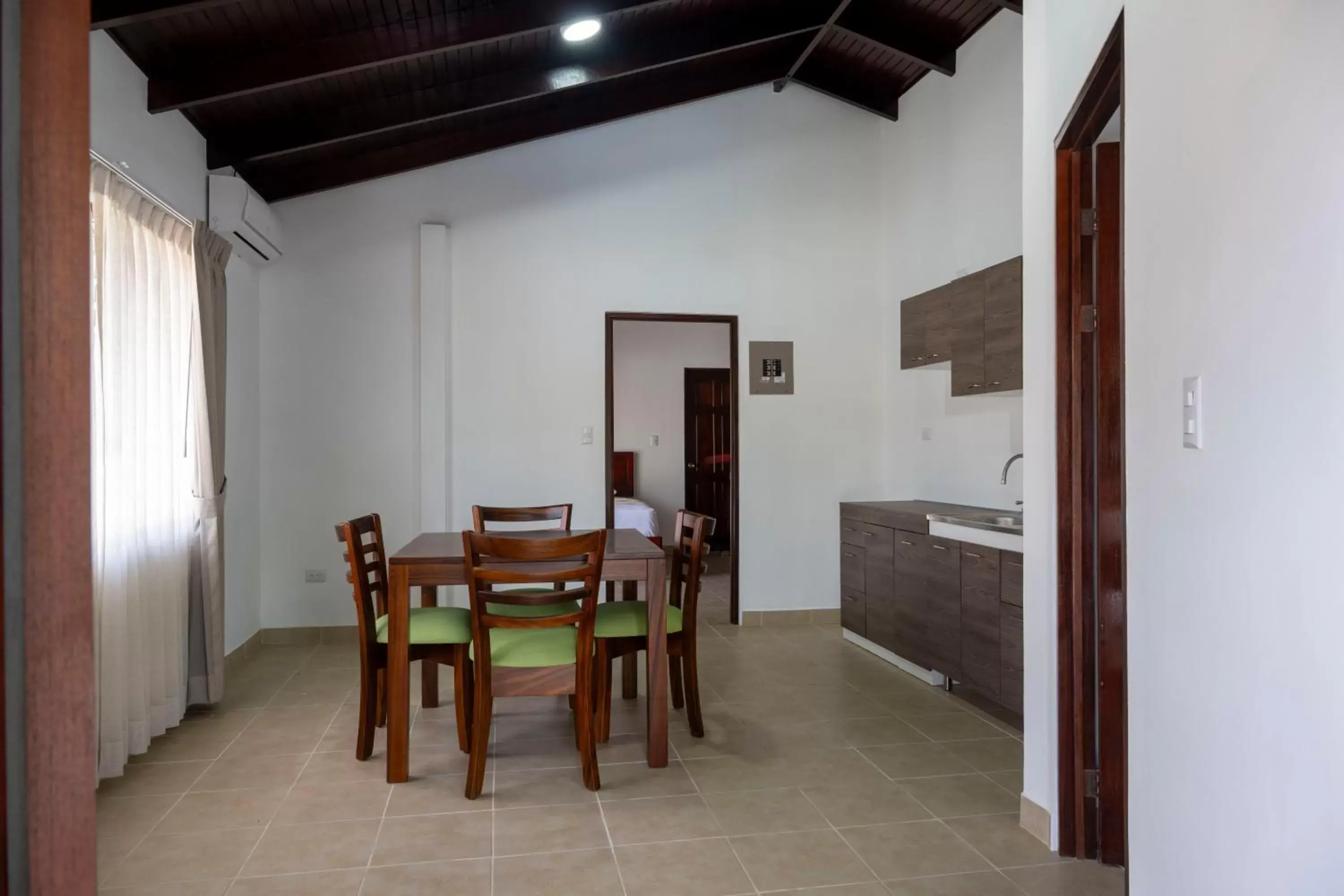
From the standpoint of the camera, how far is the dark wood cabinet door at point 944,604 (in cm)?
424

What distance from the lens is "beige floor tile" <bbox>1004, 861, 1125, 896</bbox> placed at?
2.36 meters

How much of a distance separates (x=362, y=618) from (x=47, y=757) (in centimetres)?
292

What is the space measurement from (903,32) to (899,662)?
12.1 feet

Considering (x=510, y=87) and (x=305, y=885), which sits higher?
(x=510, y=87)

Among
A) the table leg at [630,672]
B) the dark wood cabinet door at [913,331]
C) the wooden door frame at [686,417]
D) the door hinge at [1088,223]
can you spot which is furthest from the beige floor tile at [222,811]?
the wooden door frame at [686,417]

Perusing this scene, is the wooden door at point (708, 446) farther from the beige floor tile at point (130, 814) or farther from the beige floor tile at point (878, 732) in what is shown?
the beige floor tile at point (130, 814)

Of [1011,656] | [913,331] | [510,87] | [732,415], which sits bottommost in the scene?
[1011,656]

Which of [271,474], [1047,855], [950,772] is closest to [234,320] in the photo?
[271,474]

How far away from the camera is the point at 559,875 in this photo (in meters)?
2.46

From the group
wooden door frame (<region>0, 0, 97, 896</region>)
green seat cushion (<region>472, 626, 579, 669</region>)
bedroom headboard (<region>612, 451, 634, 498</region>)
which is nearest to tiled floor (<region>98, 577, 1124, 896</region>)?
green seat cushion (<region>472, 626, 579, 669</region>)

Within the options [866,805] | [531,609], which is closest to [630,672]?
[531,609]

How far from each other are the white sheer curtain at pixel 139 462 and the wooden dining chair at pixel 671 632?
5.80ft

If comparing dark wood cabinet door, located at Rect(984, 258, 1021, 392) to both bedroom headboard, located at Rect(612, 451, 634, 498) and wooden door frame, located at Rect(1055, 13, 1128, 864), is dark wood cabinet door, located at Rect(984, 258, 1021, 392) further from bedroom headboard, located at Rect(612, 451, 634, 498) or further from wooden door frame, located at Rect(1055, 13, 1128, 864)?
bedroom headboard, located at Rect(612, 451, 634, 498)

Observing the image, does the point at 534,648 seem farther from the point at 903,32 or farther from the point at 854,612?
the point at 903,32
